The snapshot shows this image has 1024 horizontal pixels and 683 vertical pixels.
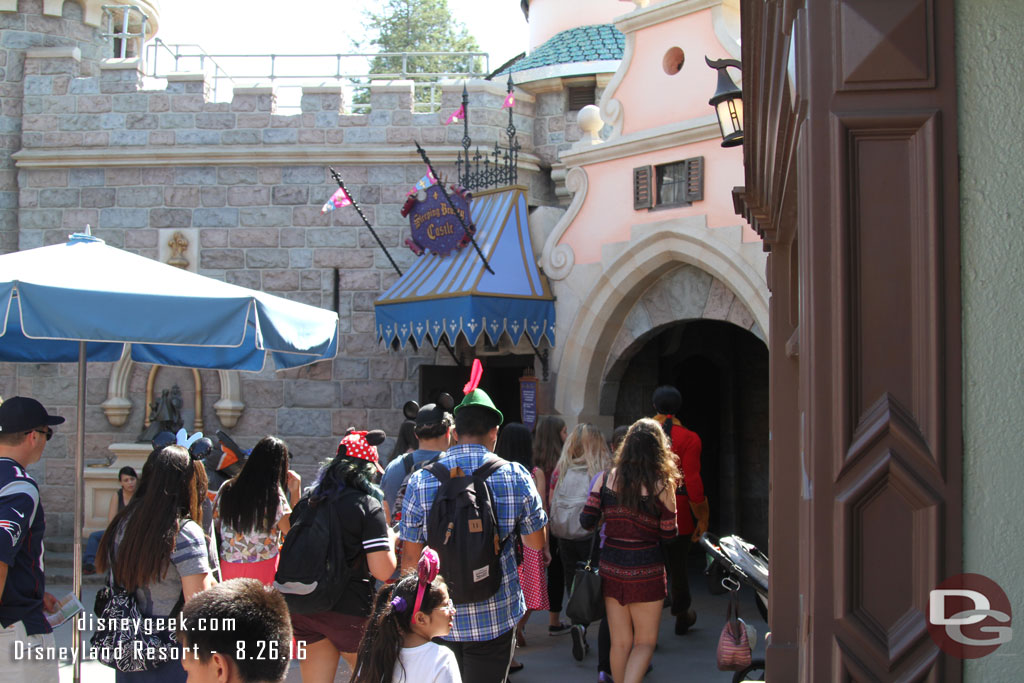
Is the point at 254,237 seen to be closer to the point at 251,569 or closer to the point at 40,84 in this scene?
the point at 40,84

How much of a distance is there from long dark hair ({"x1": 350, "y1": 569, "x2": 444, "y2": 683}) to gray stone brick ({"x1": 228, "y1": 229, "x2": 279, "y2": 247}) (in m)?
8.43

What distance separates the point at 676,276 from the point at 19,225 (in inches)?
294

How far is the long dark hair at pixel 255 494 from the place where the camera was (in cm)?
445

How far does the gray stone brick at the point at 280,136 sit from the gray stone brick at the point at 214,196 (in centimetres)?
74

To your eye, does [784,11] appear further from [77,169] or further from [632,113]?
[77,169]

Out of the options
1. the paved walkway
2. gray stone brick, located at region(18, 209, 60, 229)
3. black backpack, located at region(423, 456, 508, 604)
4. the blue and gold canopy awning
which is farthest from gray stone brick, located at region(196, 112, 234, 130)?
black backpack, located at region(423, 456, 508, 604)

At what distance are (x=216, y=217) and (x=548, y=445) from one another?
18.9ft

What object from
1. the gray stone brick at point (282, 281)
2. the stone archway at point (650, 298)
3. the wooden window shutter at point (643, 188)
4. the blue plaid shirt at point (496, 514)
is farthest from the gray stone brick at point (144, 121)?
the blue plaid shirt at point (496, 514)

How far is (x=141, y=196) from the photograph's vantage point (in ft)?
36.8

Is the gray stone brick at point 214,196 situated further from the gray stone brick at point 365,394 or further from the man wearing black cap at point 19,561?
the man wearing black cap at point 19,561

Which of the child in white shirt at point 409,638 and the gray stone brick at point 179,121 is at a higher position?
the gray stone brick at point 179,121

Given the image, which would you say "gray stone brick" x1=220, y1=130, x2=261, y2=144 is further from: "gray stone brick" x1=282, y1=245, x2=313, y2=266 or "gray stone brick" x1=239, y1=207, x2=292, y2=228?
"gray stone brick" x1=282, y1=245, x2=313, y2=266

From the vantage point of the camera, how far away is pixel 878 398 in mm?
1948

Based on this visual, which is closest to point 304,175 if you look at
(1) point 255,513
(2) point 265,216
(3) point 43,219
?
(2) point 265,216
